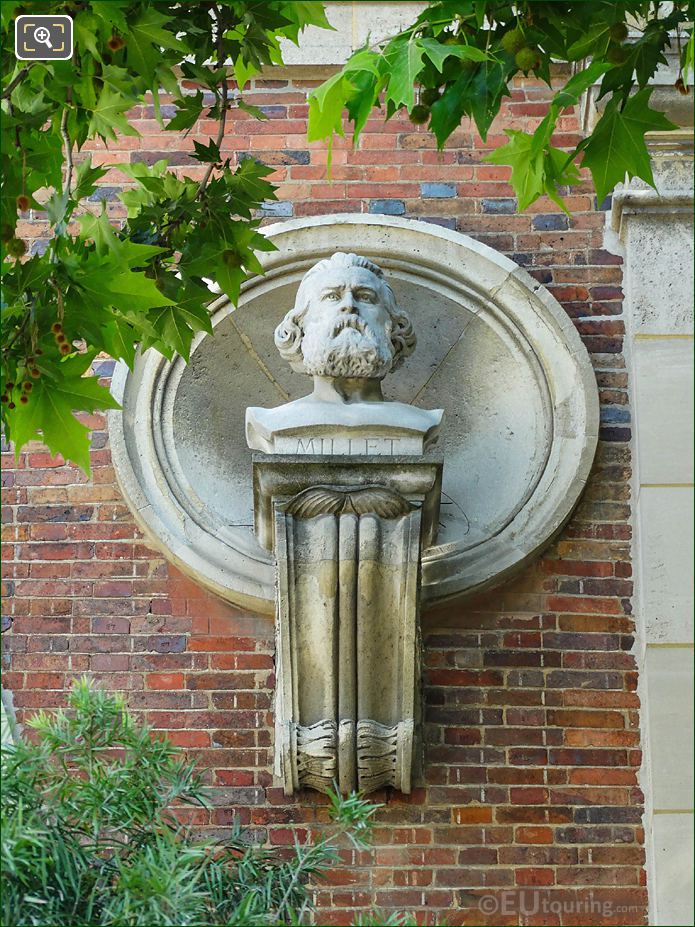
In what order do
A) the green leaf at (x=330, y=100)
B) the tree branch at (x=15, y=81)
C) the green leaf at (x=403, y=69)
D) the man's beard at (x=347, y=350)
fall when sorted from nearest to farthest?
the tree branch at (x=15, y=81) → the green leaf at (x=403, y=69) → the green leaf at (x=330, y=100) → the man's beard at (x=347, y=350)

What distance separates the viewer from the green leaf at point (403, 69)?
159 inches

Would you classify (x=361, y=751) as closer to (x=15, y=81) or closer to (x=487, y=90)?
(x=487, y=90)

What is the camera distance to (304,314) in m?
5.37

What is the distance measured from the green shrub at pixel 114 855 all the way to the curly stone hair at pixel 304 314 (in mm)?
1834

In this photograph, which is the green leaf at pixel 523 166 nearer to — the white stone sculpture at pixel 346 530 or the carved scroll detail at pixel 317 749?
the white stone sculpture at pixel 346 530

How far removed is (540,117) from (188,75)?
2132 millimetres

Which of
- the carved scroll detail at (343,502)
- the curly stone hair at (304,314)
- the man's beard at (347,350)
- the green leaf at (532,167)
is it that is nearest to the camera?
the green leaf at (532,167)

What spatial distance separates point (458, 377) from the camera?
6.07 metres

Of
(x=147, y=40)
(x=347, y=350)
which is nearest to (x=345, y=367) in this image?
(x=347, y=350)

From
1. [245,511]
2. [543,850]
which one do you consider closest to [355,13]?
[245,511]

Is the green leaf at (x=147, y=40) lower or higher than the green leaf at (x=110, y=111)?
higher

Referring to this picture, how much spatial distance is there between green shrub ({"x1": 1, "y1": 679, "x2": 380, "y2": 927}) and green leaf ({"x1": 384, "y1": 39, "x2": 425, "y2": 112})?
148cm

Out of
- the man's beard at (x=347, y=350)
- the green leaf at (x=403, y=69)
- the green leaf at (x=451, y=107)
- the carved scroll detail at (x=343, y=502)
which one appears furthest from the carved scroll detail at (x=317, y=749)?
the green leaf at (x=403, y=69)

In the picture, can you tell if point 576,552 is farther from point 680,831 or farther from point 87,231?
point 87,231
